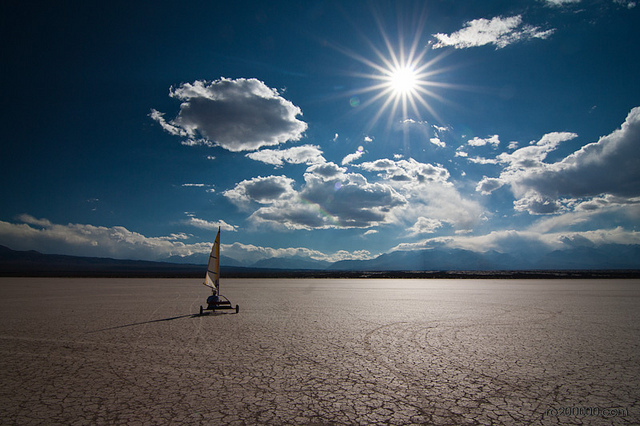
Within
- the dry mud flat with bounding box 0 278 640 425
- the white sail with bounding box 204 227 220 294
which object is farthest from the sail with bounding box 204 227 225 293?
the dry mud flat with bounding box 0 278 640 425

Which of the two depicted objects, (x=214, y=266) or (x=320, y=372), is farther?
(x=214, y=266)

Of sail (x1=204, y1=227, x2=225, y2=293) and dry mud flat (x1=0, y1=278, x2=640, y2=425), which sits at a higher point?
sail (x1=204, y1=227, x2=225, y2=293)

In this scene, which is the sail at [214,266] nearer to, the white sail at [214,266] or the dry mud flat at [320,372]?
the white sail at [214,266]

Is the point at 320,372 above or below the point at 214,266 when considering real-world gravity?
below

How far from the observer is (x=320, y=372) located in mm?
7293

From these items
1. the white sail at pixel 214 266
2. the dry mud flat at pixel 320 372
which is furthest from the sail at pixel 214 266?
the dry mud flat at pixel 320 372

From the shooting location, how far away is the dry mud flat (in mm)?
5367

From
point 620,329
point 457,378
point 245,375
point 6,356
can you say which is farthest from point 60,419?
point 620,329

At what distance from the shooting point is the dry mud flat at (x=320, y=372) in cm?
537

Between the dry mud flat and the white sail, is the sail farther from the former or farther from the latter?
the dry mud flat

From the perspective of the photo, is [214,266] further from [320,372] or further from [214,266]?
[320,372]

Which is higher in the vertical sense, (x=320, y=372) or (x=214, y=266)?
(x=214, y=266)

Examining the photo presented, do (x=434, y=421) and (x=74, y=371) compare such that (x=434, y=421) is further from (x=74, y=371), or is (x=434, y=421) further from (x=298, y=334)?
(x=74, y=371)

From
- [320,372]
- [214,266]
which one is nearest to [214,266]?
[214,266]
